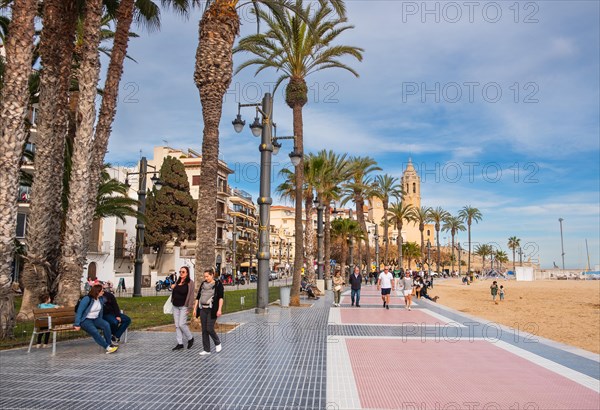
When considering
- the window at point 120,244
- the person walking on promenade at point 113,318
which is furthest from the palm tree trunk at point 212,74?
the window at point 120,244

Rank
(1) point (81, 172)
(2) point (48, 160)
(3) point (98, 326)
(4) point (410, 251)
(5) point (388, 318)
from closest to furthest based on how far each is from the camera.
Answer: (3) point (98, 326) < (2) point (48, 160) < (1) point (81, 172) < (5) point (388, 318) < (4) point (410, 251)

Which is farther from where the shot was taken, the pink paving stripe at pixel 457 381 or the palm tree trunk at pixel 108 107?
the palm tree trunk at pixel 108 107

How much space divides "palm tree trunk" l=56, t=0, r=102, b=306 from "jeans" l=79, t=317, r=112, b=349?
432 cm

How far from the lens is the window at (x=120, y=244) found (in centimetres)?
4675

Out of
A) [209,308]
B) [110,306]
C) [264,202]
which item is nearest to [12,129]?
[110,306]

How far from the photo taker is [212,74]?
42.6 ft

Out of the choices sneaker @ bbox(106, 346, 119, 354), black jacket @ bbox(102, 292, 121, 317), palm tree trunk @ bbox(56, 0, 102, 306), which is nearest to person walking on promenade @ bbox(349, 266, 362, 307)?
palm tree trunk @ bbox(56, 0, 102, 306)

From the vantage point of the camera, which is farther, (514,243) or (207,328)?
(514,243)

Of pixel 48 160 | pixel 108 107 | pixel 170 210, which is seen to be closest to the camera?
pixel 48 160

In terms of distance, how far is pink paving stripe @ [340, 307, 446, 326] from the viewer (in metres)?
14.6

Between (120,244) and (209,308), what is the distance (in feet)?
136

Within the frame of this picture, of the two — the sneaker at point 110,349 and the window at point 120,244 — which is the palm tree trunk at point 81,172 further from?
the window at point 120,244

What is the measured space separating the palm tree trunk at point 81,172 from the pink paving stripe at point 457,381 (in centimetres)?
786

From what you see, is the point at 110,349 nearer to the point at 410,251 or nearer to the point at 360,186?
the point at 360,186
